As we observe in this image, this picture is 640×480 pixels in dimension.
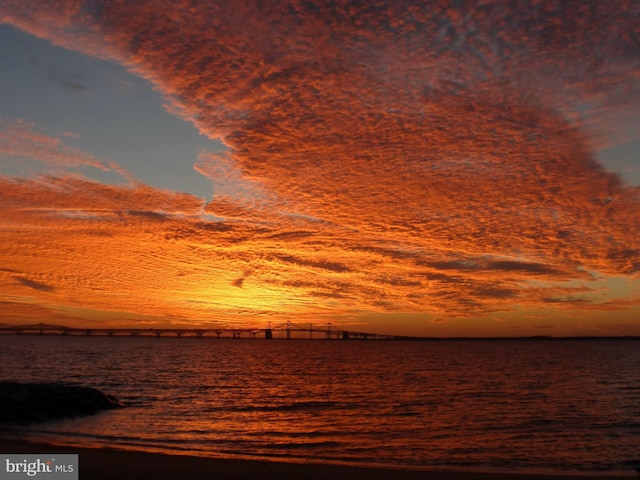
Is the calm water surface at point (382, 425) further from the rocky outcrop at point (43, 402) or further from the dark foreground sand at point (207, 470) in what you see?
the dark foreground sand at point (207, 470)

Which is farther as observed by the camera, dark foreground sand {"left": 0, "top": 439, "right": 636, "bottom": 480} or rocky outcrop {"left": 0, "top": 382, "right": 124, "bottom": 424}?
rocky outcrop {"left": 0, "top": 382, "right": 124, "bottom": 424}

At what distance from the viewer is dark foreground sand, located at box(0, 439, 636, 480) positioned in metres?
18.5

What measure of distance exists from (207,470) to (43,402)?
66.9 feet

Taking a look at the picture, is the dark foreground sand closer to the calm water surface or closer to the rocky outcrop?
the calm water surface

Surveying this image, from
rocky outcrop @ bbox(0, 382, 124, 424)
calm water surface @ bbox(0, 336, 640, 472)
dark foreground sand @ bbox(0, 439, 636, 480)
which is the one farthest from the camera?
rocky outcrop @ bbox(0, 382, 124, 424)

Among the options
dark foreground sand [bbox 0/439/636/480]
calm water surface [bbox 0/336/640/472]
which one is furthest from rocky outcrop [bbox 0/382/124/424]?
dark foreground sand [bbox 0/439/636/480]

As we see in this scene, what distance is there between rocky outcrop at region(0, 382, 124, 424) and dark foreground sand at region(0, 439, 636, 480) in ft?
34.7

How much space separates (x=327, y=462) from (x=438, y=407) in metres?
21.3

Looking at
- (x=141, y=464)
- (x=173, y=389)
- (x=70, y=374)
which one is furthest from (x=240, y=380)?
(x=141, y=464)

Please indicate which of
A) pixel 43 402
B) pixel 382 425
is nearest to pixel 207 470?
pixel 382 425

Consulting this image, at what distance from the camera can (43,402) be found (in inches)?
1373

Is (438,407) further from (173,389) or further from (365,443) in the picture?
(173,389)

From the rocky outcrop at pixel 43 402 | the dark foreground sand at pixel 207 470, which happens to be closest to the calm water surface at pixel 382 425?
the rocky outcrop at pixel 43 402

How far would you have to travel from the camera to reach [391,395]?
51875 mm
